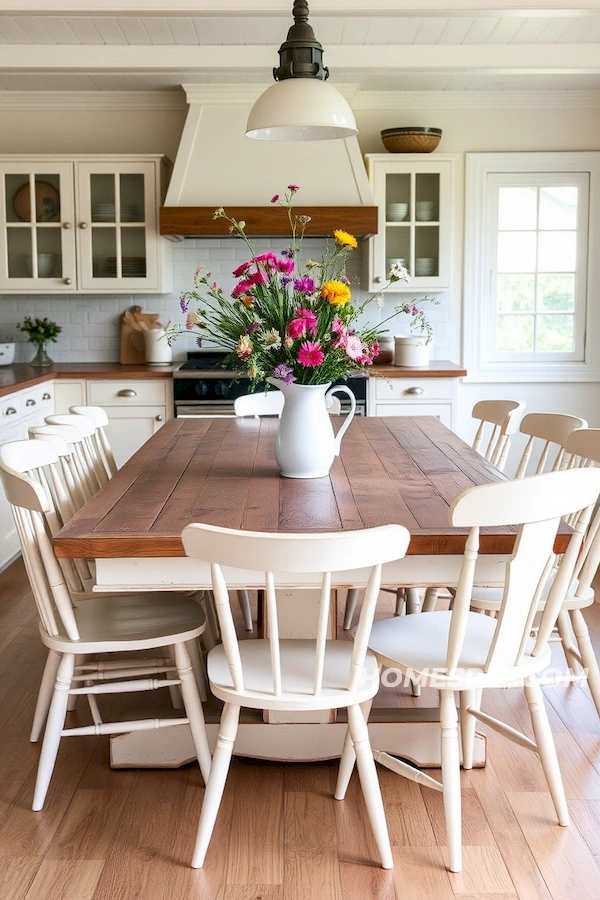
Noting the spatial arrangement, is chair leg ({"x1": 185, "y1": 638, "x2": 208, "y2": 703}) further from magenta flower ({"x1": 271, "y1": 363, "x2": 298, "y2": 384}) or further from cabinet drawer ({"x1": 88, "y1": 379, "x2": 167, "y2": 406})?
cabinet drawer ({"x1": 88, "y1": 379, "x2": 167, "y2": 406})

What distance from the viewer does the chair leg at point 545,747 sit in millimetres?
2344

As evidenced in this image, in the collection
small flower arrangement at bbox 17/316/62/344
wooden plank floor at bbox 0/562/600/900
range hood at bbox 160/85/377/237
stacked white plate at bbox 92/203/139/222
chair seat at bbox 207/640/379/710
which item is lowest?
wooden plank floor at bbox 0/562/600/900

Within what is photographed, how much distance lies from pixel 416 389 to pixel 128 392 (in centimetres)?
165

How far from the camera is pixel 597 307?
6023 millimetres

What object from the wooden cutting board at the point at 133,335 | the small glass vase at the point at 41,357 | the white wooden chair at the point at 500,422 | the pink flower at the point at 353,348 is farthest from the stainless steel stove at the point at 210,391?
the pink flower at the point at 353,348

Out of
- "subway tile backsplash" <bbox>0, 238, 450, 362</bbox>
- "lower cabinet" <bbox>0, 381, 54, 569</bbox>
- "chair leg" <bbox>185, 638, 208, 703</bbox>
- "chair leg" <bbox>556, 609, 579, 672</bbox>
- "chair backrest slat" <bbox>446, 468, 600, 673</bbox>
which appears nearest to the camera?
"chair backrest slat" <bbox>446, 468, 600, 673</bbox>

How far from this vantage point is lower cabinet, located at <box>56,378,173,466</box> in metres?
5.49

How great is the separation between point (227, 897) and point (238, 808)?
1.27ft

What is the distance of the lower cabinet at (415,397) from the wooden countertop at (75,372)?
1192 mm

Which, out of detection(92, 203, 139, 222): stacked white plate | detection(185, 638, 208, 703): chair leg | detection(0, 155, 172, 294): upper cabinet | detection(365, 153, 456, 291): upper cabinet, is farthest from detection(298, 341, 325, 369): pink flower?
detection(92, 203, 139, 222): stacked white plate

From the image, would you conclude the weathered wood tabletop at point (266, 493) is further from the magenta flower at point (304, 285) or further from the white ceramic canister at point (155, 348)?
the white ceramic canister at point (155, 348)

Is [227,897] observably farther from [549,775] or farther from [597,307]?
[597,307]

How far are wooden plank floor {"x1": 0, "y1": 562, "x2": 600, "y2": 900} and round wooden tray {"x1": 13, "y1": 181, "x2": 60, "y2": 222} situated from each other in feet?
11.8

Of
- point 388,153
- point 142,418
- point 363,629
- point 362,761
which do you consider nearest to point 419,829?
point 362,761
